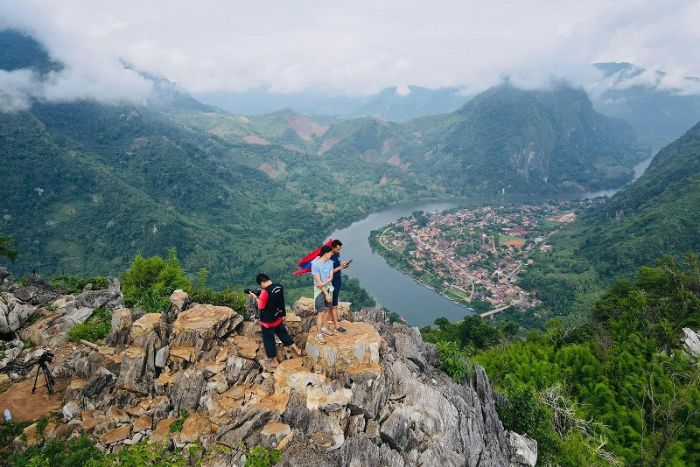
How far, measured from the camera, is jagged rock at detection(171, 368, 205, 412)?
8102 millimetres

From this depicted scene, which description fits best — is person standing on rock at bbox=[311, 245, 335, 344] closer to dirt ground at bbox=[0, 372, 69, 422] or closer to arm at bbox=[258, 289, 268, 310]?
arm at bbox=[258, 289, 268, 310]

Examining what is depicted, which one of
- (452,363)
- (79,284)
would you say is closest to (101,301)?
(79,284)

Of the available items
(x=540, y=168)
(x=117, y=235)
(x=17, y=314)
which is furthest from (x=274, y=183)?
(x=17, y=314)

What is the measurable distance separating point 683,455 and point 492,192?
507 feet

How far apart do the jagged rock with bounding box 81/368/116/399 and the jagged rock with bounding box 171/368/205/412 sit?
1.49 m

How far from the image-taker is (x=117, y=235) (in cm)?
7650

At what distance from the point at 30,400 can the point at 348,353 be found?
23.2ft

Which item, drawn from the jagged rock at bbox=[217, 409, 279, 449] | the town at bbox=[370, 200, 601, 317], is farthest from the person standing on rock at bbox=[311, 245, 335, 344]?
the town at bbox=[370, 200, 601, 317]

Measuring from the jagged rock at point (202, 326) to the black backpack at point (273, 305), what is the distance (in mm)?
1581

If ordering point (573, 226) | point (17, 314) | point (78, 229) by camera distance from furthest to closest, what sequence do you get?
point (573, 226), point (78, 229), point (17, 314)

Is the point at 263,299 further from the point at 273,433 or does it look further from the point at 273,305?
the point at 273,433

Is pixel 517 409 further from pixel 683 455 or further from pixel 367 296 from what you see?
pixel 367 296

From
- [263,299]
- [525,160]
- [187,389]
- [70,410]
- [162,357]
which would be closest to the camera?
[70,410]

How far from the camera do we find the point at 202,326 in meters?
9.34
